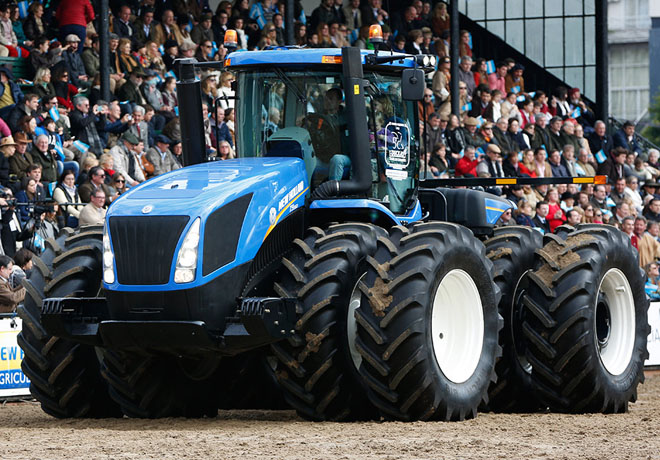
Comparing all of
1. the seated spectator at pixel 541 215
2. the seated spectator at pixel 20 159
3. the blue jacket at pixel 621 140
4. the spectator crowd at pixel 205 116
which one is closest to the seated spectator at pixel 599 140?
the spectator crowd at pixel 205 116

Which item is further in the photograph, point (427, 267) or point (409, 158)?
point (409, 158)

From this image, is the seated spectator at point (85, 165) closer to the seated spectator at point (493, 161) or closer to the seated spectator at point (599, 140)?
the seated spectator at point (493, 161)

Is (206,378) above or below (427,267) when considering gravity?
below

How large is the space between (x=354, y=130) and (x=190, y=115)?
5.19ft

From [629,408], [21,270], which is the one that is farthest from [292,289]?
[21,270]

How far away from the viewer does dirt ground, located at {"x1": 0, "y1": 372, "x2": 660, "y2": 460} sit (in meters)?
7.95

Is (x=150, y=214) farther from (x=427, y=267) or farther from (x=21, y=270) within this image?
(x=21, y=270)

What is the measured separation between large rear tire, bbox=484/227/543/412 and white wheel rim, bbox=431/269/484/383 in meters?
0.90

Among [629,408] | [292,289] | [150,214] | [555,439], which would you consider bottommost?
[629,408]

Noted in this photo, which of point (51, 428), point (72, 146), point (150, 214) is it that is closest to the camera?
point (150, 214)

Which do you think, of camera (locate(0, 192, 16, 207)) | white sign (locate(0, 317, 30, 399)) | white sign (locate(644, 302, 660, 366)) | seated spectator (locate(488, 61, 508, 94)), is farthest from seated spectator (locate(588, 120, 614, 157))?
white sign (locate(0, 317, 30, 399))

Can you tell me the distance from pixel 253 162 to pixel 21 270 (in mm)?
5946

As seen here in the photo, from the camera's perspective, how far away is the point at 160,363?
10133mm

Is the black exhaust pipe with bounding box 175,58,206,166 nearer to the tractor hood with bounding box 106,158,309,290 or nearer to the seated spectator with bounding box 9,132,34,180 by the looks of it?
the tractor hood with bounding box 106,158,309,290
